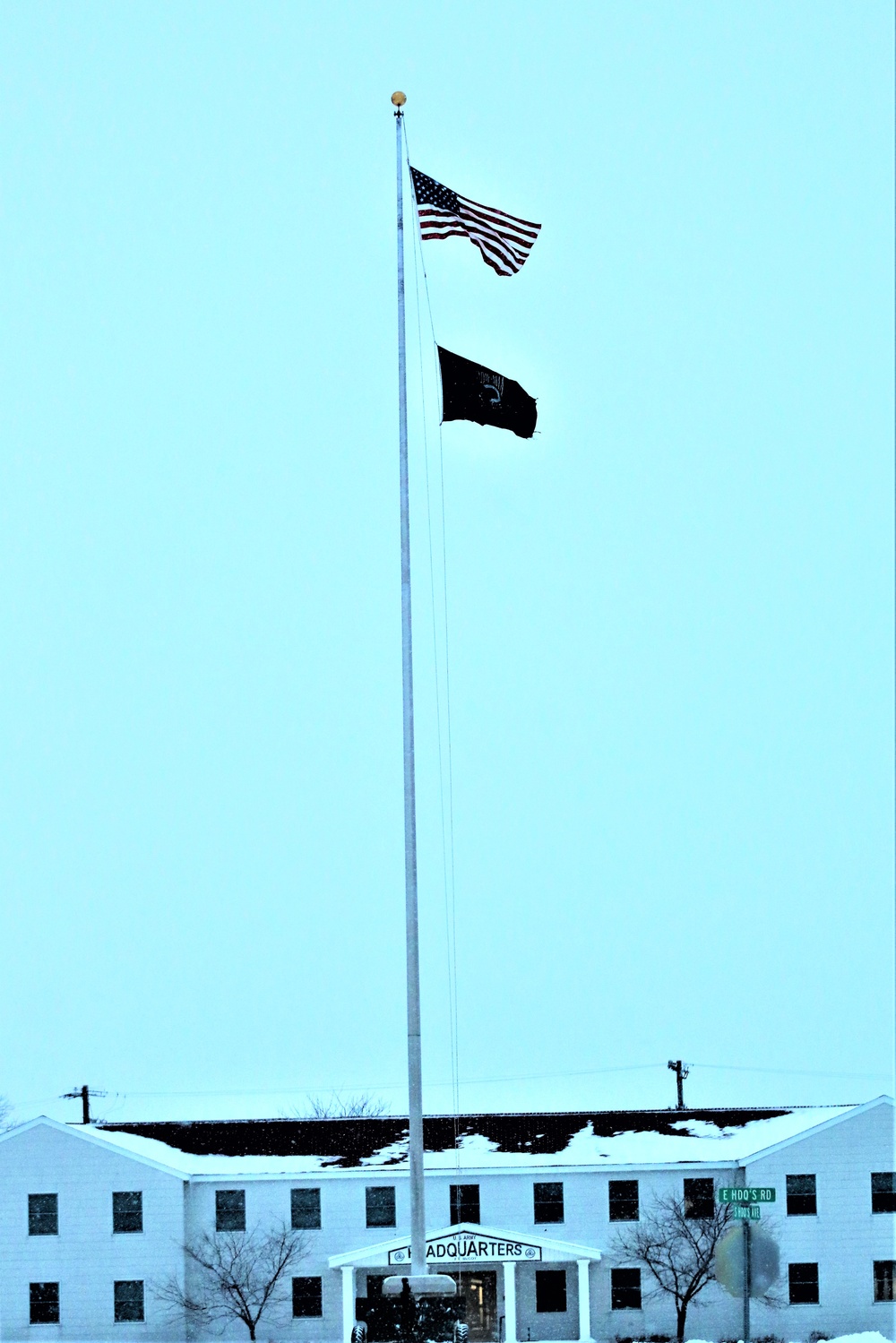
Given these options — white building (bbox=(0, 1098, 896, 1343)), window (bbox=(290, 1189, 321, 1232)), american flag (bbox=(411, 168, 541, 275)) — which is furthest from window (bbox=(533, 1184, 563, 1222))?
american flag (bbox=(411, 168, 541, 275))

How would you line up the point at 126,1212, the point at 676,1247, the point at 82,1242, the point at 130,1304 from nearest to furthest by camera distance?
1. the point at 676,1247
2. the point at 130,1304
3. the point at 82,1242
4. the point at 126,1212

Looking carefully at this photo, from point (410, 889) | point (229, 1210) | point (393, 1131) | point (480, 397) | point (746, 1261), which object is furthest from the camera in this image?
point (393, 1131)

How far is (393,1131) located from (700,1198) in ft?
32.5

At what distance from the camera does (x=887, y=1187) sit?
47562 millimetres

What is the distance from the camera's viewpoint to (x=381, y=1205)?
4825cm

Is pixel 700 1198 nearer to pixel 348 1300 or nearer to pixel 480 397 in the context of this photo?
pixel 348 1300

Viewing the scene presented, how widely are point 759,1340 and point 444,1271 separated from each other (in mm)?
8877

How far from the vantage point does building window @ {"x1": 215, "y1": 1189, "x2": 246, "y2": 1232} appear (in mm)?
48031

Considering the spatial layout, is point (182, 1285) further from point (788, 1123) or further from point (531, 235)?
point (531, 235)

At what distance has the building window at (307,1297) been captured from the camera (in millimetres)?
47438

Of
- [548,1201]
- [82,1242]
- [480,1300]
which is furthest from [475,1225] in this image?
[82,1242]

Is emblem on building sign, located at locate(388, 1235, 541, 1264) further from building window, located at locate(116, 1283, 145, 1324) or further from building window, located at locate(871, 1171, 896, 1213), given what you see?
building window, located at locate(871, 1171, 896, 1213)

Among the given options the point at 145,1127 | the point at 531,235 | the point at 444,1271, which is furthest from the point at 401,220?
the point at 145,1127

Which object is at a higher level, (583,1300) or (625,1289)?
(583,1300)
